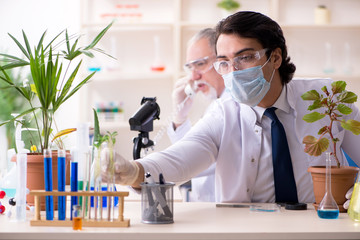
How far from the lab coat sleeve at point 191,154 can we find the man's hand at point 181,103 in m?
1.04

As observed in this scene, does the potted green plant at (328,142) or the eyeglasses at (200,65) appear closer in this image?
the potted green plant at (328,142)

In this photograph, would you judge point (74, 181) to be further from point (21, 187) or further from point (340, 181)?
point (340, 181)

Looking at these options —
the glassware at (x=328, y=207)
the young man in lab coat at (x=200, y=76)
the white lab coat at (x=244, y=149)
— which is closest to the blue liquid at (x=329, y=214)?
the glassware at (x=328, y=207)

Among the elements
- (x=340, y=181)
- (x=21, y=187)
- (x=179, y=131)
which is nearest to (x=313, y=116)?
(x=340, y=181)

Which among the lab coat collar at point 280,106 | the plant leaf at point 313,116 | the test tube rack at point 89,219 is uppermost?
the lab coat collar at point 280,106

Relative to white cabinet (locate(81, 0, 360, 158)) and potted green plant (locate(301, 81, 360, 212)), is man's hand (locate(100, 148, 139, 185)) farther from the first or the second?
white cabinet (locate(81, 0, 360, 158))

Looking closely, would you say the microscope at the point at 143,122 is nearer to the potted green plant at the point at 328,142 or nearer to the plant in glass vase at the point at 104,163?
the plant in glass vase at the point at 104,163

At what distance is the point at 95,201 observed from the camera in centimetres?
151

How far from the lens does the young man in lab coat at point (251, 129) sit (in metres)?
2.05

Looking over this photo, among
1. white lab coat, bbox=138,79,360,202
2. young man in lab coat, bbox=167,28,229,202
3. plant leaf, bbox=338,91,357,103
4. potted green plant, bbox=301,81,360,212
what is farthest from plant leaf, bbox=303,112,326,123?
young man in lab coat, bbox=167,28,229,202

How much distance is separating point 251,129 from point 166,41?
3048mm

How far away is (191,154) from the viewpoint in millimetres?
1987

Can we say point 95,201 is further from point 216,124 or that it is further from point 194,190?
point 194,190

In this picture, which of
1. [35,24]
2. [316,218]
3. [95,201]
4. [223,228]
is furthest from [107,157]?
[35,24]
